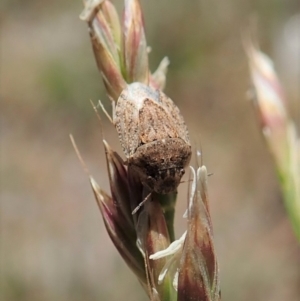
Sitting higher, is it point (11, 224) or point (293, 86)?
point (293, 86)

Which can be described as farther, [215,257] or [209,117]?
[209,117]

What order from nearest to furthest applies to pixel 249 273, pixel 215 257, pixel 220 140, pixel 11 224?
pixel 215 257 → pixel 249 273 → pixel 11 224 → pixel 220 140

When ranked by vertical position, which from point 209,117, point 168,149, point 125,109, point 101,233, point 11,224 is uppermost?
point 209,117

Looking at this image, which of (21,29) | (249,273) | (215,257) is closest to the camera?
(215,257)

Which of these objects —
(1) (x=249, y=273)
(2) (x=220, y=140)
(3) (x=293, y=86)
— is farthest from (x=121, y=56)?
(3) (x=293, y=86)

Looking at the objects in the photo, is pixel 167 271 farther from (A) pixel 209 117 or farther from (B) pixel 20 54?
(B) pixel 20 54

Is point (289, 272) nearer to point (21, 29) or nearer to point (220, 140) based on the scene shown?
point (220, 140)

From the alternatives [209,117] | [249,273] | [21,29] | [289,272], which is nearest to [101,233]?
[249,273]
